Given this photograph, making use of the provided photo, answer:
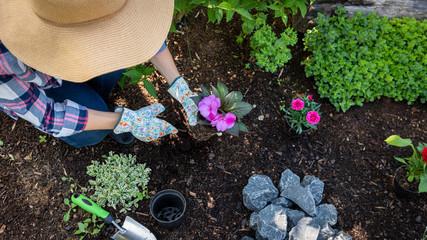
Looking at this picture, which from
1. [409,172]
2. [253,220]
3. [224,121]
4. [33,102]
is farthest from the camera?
[409,172]

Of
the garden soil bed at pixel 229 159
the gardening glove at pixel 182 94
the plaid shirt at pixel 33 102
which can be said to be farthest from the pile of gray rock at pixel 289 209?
the plaid shirt at pixel 33 102

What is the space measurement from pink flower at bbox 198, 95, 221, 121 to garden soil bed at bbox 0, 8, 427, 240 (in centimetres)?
59

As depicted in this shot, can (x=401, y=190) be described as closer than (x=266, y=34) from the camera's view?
Yes

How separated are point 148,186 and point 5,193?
0.99 meters

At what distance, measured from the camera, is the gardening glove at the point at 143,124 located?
178cm

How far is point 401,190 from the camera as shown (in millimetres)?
2023

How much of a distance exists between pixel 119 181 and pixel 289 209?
3.79ft

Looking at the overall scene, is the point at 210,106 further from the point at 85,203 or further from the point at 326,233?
the point at 326,233

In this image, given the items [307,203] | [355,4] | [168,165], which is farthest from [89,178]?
[355,4]

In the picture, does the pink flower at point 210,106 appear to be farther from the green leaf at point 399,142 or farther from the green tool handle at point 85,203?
the green leaf at point 399,142

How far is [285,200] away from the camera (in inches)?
77.2

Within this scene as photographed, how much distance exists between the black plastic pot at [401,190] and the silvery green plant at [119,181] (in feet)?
5.62

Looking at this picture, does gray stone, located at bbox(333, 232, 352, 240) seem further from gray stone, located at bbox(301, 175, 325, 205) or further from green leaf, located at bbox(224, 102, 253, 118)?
green leaf, located at bbox(224, 102, 253, 118)

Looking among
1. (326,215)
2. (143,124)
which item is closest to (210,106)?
(143,124)
